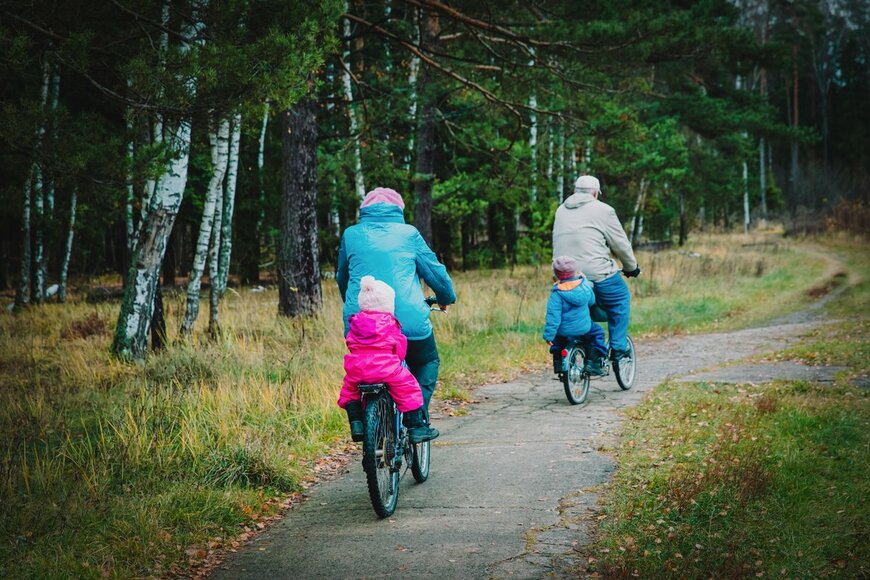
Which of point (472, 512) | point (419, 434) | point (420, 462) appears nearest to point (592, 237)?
point (420, 462)

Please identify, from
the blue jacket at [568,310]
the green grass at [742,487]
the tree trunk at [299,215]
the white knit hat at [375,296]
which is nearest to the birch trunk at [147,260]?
the tree trunk at [299,215]

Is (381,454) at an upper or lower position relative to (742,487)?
upper

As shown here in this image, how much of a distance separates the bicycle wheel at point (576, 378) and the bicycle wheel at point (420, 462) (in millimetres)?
2518

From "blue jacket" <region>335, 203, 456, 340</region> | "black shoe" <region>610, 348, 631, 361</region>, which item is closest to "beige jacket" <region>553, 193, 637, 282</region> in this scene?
"black shoe" <region>610, 348, 631, 361</region>

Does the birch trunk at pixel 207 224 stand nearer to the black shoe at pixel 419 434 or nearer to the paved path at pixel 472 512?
the paved path at pixel 472 512

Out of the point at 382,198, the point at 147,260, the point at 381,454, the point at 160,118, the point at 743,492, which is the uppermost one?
the point at 160,118

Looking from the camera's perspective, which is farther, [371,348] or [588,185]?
[588,185]

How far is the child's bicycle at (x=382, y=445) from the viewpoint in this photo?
15.4 ft

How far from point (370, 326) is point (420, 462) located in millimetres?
1368

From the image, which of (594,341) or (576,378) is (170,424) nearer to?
(576,378)

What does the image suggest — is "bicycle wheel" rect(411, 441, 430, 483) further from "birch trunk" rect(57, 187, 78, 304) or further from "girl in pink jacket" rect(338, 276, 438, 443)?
"birch trunk" rect(57, 187, 78, 304)

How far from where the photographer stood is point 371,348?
Answer: 482 centimetres

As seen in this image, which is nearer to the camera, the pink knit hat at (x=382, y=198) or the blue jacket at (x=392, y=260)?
the blue jacket at (x=392, y=260)

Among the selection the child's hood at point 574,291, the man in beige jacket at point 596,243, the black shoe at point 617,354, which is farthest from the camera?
the black shoe at point 617,354
